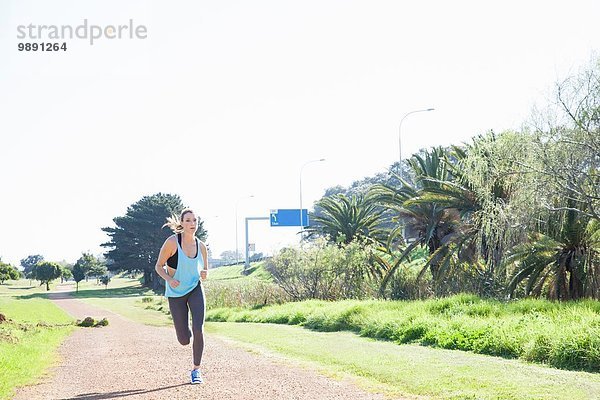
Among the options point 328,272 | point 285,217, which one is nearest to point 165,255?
point 328,272

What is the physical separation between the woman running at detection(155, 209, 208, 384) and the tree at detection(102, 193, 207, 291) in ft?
249

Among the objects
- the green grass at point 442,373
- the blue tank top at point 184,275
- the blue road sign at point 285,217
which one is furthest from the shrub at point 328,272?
the blue road sign at point 285,217

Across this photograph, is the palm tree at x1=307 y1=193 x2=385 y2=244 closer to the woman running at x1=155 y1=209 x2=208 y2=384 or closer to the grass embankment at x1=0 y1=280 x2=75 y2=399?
the grass embankment at x1=0 y1=280 x2=75 y2=399

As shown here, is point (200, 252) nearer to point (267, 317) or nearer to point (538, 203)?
point (538, 203)

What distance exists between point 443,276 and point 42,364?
17182mm

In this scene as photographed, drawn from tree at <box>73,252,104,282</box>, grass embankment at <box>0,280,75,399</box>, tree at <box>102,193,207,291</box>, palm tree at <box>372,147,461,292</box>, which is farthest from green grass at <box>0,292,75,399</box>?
tree at <box>73,252,104,282</box>

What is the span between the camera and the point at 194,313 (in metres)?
8.67

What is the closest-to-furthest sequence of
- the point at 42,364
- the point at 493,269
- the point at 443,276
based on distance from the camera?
the point at 42,364, the point at 493,269, the point at 443,276

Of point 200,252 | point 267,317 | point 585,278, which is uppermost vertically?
point 200,252

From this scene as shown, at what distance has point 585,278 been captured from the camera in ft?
62.5

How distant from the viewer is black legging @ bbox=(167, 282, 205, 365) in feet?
28.4

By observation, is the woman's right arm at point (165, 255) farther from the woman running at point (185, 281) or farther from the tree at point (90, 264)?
the tree at point (90, 264)

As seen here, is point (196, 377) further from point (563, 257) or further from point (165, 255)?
point (563, 257)

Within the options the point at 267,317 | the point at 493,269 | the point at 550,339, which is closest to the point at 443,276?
the point at 493,269
